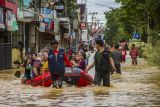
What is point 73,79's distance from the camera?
22312 millimetres

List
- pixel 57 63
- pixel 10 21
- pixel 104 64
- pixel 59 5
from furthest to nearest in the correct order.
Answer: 1. pixel 59 5
2. pixel 10 21
3. pixel 104 64
4. pixel 57 63

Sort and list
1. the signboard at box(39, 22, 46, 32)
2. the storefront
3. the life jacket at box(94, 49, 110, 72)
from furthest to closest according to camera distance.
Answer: the signboard at box(39, 22, 46, 32), the storefront, the life jacket at box(94, 49, 110, 72)

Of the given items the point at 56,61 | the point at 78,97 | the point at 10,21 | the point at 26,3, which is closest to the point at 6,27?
the point at 10,21

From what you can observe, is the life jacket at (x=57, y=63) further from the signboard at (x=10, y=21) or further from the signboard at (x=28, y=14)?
the signboard at (x=28, y=14)

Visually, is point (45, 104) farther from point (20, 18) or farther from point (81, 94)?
point (20, 18)

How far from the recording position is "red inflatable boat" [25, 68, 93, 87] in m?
22.1

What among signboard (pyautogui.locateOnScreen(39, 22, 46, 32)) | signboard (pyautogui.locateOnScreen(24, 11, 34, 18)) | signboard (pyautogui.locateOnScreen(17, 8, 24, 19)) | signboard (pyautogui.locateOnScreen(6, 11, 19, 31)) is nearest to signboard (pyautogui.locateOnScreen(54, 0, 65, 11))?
signboard (pyautogui.locateOnScreen(39, 22, 46, 32))

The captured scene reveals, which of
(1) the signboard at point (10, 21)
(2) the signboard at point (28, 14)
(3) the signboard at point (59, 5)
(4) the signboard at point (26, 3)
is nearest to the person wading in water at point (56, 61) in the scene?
(1) the signboard at point (10, 21)

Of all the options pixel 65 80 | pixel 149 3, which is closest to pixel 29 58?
pixel 65 80

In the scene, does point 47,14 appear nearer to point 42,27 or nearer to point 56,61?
point 42,27

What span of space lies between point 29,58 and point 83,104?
346 inches

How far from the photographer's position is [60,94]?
19141 millimetres

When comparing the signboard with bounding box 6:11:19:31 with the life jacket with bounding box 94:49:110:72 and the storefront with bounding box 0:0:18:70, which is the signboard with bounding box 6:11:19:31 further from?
the life jacket with bounding box 94:49:110:72

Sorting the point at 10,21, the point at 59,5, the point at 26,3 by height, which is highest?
the point at 59,5
